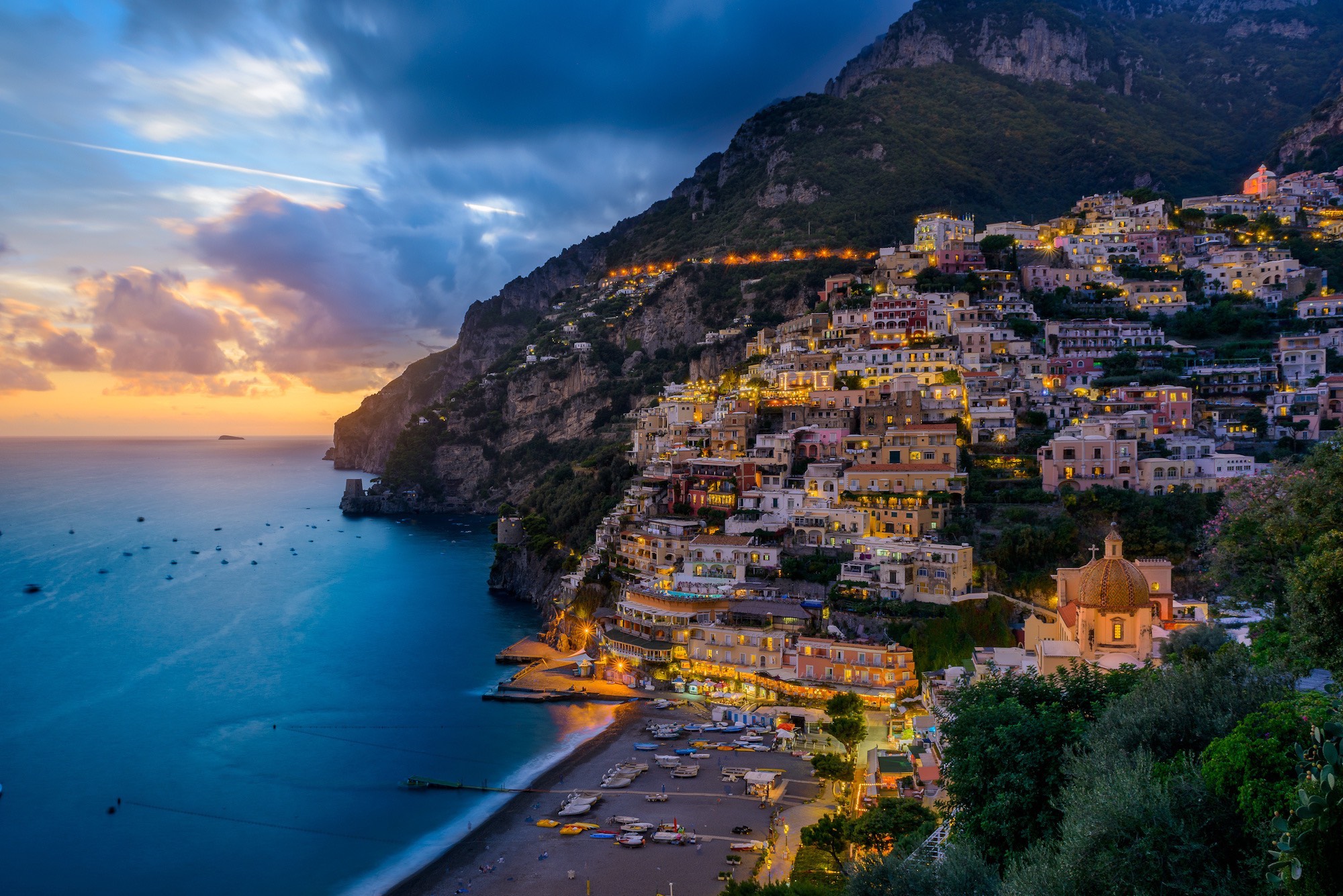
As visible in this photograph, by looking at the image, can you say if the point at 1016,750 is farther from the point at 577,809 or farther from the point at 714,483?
the point at 714,483

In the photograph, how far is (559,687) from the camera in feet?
130

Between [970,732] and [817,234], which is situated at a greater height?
[817,234]

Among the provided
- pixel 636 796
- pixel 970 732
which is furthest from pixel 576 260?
pixel 970 732

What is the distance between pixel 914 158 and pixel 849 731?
3491 inches

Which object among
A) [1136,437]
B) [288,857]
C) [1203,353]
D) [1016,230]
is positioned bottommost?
[288,857]

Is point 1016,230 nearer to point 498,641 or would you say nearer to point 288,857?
point 498,641

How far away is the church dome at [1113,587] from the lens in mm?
25453

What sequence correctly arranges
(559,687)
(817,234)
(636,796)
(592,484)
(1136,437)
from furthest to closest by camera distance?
1. (817,234)
2. (592,484)
3. (1136,437)
4. (559,687)
5. (636,796)

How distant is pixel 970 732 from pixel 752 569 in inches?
1019

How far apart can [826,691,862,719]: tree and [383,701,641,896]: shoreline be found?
847 centimetres

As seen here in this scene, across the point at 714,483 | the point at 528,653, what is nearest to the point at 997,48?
the point at 714,483

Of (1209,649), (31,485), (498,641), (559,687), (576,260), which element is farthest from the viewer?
(576,260)

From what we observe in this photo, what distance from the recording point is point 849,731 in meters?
28.8

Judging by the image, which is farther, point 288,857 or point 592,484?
point 592,484
